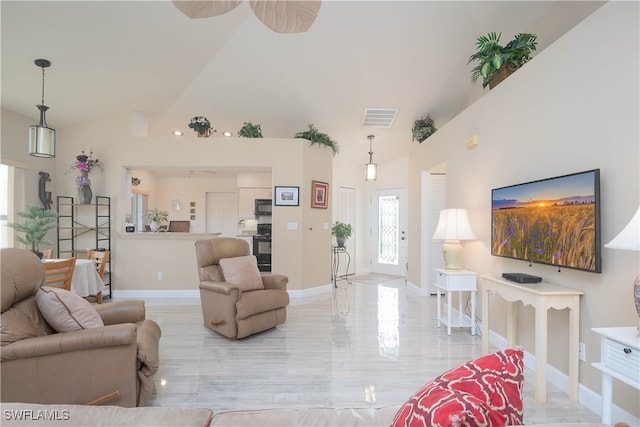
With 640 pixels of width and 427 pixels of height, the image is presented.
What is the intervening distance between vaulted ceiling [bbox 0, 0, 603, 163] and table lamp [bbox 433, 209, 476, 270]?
215cm

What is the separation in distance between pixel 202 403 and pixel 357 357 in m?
1.32

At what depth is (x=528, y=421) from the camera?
6.27ft

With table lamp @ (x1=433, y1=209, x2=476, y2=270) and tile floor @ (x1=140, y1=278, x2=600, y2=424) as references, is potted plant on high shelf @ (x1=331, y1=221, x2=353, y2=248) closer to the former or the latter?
tile floor @ (x1=140, y1=278, x2=600, y2=424)

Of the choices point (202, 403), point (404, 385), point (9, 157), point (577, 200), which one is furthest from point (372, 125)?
point (9, 157)

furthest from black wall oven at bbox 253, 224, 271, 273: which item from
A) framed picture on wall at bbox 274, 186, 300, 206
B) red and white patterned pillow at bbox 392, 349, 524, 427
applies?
red and white patterned pillow at bbox 392, 349, 524, 427

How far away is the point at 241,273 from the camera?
134 inches

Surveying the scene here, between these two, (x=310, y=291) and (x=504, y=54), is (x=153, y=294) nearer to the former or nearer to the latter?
(x=310, y=291)

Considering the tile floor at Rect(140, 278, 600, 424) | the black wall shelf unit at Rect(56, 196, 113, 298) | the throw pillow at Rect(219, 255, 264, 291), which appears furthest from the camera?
the black wall shelf unit at Rect(56, 196, 113, 298)

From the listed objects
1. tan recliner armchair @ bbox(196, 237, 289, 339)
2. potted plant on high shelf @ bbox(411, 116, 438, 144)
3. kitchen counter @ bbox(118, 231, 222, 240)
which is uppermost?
potted plant on high shelf @ bbox(411, 116, 438, 144)

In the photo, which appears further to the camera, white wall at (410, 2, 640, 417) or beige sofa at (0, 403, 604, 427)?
white wall at (410, 2, 640, 417)

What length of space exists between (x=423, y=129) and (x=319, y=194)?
2.10 metres

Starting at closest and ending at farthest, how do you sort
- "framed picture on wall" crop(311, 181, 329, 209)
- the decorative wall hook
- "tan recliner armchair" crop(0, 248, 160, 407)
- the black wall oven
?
"tan recliner armchair" crop(0, 248, 160, 407) → the decorative wall hook → "framed picture on wall" crop(311, 181, 329, 209) → the black wall oven

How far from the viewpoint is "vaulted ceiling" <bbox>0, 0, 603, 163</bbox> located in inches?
122

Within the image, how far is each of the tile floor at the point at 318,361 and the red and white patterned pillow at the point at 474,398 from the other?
147 cm
